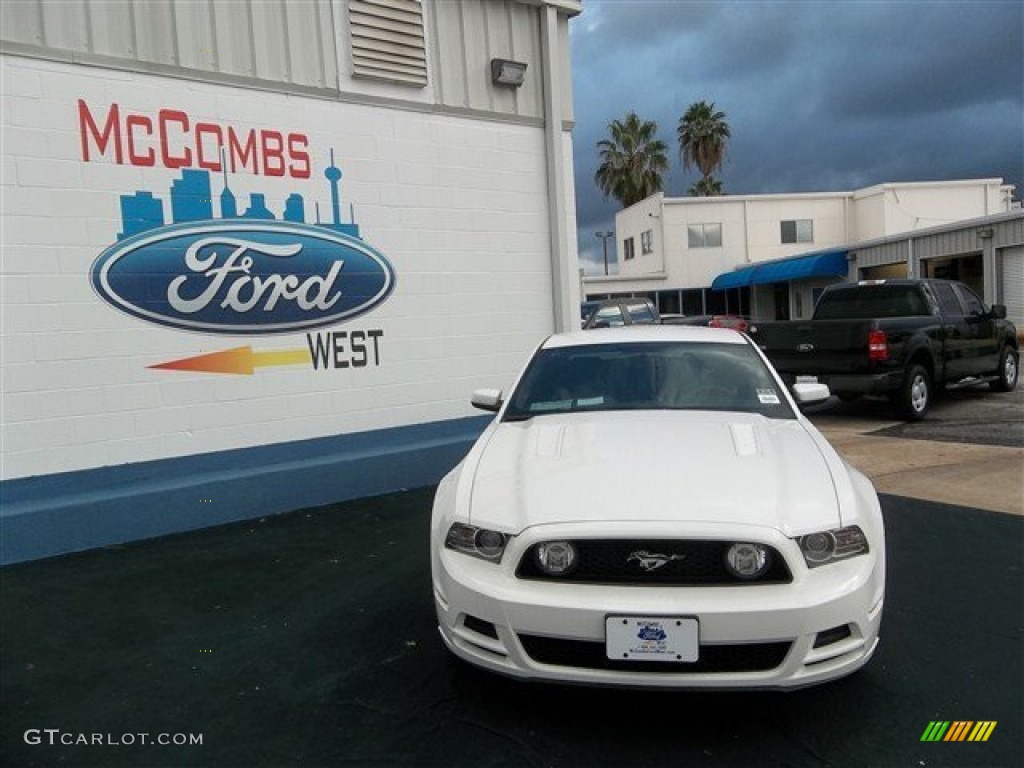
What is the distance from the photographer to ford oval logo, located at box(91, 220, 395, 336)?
5.57 metres

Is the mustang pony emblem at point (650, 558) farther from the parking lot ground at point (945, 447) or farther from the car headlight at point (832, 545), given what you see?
the parking lot ground at point (945, 447)

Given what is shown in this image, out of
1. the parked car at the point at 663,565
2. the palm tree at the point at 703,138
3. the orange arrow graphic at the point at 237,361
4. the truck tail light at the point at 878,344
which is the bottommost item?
the parked car at the point at 663,565

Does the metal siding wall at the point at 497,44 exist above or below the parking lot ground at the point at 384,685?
above

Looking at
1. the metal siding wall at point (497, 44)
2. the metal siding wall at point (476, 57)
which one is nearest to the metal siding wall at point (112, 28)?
the metal siding wall at point (476, 57)

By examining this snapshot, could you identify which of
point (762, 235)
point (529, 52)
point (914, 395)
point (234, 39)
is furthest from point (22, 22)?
point (762, 235)

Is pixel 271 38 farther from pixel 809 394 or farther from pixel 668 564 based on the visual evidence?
pixel 668 564

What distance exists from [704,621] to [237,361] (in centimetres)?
466

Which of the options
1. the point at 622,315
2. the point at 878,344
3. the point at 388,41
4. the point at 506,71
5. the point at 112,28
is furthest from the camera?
the point at 622,315

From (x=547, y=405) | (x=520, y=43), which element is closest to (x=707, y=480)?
(x=547, y=405)

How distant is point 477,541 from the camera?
2832mm

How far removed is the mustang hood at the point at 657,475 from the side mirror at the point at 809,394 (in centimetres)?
73

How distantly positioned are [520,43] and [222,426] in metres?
4.79

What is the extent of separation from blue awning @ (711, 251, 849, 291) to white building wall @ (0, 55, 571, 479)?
2360 cm

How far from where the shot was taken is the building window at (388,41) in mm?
6617
